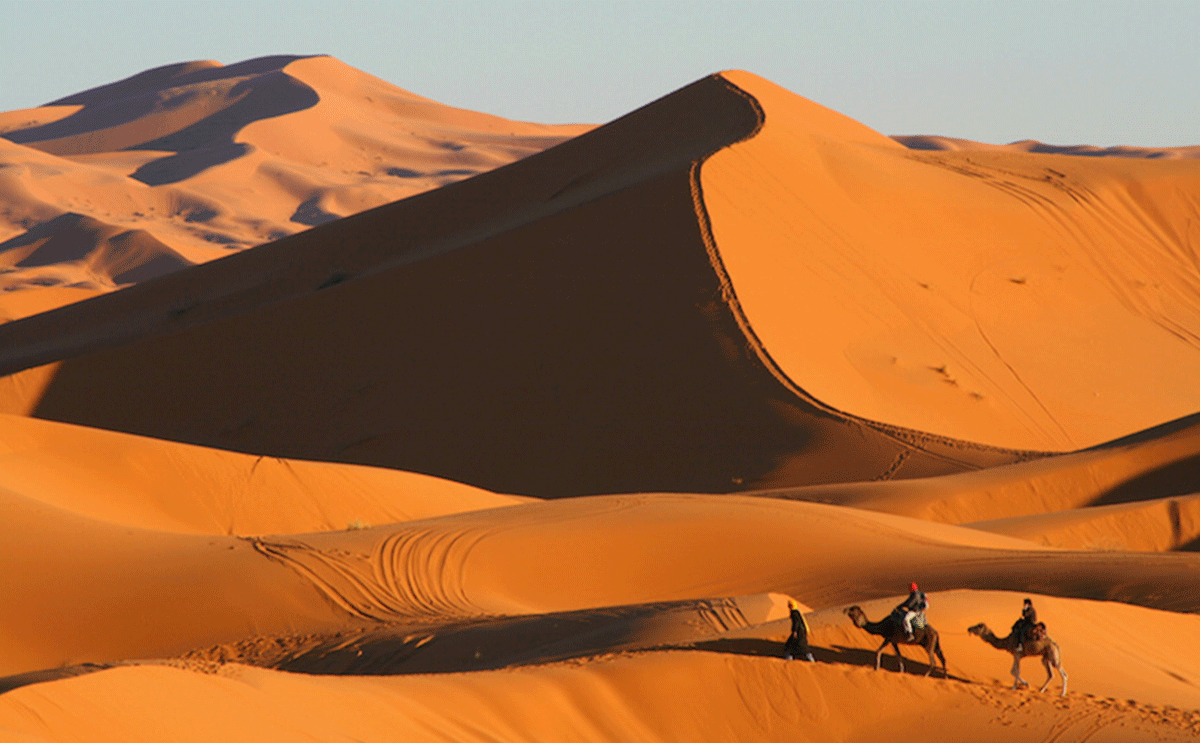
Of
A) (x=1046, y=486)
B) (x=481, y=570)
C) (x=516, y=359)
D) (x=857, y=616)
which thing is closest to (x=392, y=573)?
(x=481, y=570)

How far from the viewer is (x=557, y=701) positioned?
8266 millimetres

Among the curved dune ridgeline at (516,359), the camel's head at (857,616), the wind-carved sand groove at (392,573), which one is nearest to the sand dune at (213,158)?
the curved dune ridgeline at (516,359)

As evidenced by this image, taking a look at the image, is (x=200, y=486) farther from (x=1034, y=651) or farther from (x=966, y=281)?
(x=966, y=281)

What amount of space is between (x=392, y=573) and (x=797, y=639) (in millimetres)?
4858

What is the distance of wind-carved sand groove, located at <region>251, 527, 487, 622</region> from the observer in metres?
12.3

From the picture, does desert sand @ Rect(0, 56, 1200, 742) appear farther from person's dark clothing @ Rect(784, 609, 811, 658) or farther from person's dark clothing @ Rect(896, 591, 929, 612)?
person's dark clothing @ Rect(896, 591, 929, 612)

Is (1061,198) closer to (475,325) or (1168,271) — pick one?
(1168,271)

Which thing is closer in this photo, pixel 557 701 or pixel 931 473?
pixel 557 701

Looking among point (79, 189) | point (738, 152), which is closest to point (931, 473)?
point (738, 152)

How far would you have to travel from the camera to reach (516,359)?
995 inches

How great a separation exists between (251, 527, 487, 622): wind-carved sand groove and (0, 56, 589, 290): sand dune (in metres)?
44.4

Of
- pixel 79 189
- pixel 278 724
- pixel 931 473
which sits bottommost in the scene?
pixel 931 473

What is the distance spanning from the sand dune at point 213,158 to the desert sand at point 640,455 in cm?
1844

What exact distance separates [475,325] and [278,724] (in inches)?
775
